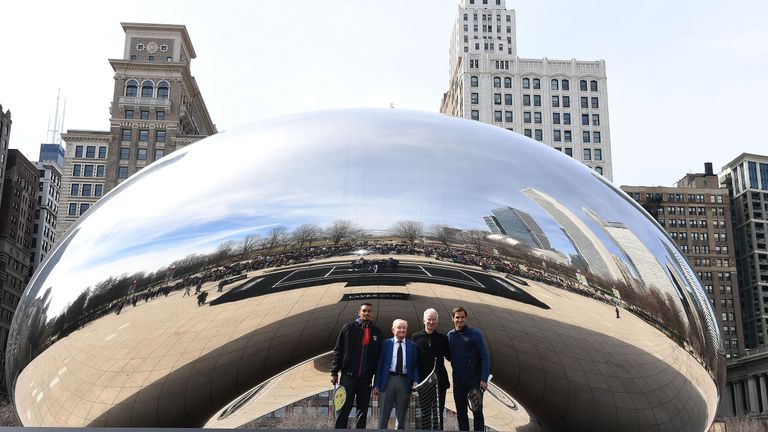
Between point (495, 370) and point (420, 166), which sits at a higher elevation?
point (420, 166)

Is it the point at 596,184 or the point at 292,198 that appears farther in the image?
the point at 596,184

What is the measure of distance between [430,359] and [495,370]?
1.78 ft

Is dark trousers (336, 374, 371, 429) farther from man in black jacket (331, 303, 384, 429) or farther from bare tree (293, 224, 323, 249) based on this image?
bare tree (293, 224, 323, 249)

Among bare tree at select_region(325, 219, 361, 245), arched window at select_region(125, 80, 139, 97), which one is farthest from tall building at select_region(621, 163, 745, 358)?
bare tree at select_region(325, 219, 361, 245)

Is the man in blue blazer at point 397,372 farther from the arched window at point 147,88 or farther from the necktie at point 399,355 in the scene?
the arched window at point 147,88

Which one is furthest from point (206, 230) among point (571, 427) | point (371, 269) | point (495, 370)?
point (571, 427)

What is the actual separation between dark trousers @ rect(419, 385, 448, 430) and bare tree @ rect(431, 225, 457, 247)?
1554 mm

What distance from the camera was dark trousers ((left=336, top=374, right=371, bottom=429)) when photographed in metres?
5.71

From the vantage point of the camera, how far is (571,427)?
238 inches

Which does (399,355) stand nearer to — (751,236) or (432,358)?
(432,358)

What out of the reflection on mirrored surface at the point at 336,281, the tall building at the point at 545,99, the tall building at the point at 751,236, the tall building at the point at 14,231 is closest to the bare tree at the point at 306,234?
the reflection on mirrored surface at the point at 336,281

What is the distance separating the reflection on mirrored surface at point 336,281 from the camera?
17.6 ft

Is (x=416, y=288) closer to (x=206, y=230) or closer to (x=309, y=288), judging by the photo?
(x=309, y=288)

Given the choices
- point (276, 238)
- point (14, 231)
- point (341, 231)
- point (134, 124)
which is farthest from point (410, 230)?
point (14, 231)
